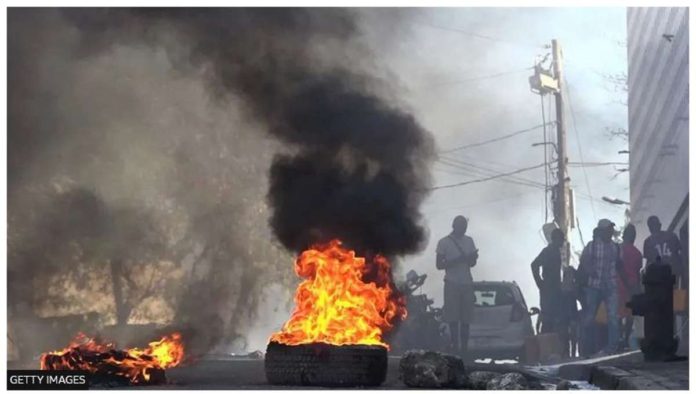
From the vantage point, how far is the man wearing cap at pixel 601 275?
17.3m

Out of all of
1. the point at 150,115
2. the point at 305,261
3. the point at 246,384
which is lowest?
the point at 246,384

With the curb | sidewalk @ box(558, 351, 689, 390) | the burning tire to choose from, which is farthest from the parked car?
the burning tire

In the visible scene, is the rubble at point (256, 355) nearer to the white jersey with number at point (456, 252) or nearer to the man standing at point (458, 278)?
the man standing at point (458, 278)

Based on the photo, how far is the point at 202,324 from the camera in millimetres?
19641

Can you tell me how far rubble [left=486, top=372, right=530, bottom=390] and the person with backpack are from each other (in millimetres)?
3997

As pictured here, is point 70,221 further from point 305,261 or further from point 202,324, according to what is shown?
point 305,261

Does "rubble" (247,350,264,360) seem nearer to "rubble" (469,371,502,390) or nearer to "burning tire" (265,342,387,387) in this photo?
"burning tire" (265,342,387,387)

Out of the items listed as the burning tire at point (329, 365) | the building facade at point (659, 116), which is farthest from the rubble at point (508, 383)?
the building facade at point (659, 116)

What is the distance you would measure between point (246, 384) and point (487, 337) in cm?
509

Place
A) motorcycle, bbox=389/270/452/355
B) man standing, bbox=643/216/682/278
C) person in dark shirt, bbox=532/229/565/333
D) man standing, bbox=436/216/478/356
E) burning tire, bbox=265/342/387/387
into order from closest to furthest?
burning tire, bbox=265/342/387/387 → man standing, bbox=643/216/682/278 → man standing, bbox=436/216/478/356 → person in dark shirt, bbox=532/229/565/333 → motorcycle, bbox=389/270/452/355

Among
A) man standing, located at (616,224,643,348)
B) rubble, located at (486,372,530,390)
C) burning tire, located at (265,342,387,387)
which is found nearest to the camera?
rubble, located at (486,372,530,390)

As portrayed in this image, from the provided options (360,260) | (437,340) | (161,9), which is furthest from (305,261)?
(161,9)

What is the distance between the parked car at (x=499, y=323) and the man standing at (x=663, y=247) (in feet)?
7.19

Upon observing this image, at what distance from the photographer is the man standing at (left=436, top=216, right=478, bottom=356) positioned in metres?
17.7
